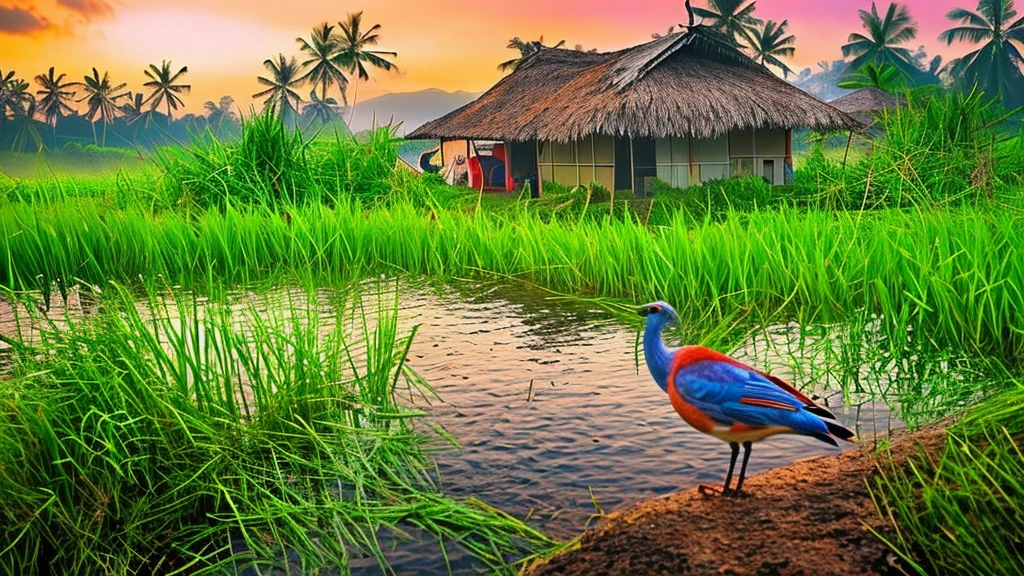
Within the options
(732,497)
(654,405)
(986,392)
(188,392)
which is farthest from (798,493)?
(188,392)

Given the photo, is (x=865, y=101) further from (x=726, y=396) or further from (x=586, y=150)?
(x=726, y=396)

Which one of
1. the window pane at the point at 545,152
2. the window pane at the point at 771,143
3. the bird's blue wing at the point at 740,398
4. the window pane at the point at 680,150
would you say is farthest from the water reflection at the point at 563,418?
the window pane at the point at 545,152

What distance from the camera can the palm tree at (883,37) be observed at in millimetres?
39250

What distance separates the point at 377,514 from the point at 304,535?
24 cm

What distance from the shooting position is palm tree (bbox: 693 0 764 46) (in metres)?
36.5

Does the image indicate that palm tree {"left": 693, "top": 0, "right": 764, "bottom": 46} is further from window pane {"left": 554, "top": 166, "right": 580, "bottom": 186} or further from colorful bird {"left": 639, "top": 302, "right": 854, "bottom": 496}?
colorful bird {"left": 639, "top": 302, "right": 854, "bottom": 496}

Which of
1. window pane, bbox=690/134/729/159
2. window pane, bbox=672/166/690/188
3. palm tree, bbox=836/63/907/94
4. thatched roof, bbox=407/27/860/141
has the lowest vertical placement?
window pane, bbox=672/166/690/188

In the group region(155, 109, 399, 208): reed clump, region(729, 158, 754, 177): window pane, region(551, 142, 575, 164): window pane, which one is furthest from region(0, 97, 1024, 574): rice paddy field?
region(551, 142, 575, 164): window pane

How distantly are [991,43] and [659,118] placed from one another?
3032cm

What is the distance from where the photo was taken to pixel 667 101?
1434cm

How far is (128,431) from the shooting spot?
299 centimetres

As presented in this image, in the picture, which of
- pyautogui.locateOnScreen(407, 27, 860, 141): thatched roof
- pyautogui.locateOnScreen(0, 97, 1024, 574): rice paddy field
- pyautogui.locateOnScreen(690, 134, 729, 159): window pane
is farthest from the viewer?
pyautogui.locateOnScreen(690, 134, 729, 159): window pane

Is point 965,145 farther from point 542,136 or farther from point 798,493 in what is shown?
point 798,493

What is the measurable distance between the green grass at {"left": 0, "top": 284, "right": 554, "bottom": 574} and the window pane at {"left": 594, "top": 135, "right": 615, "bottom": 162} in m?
13.1
